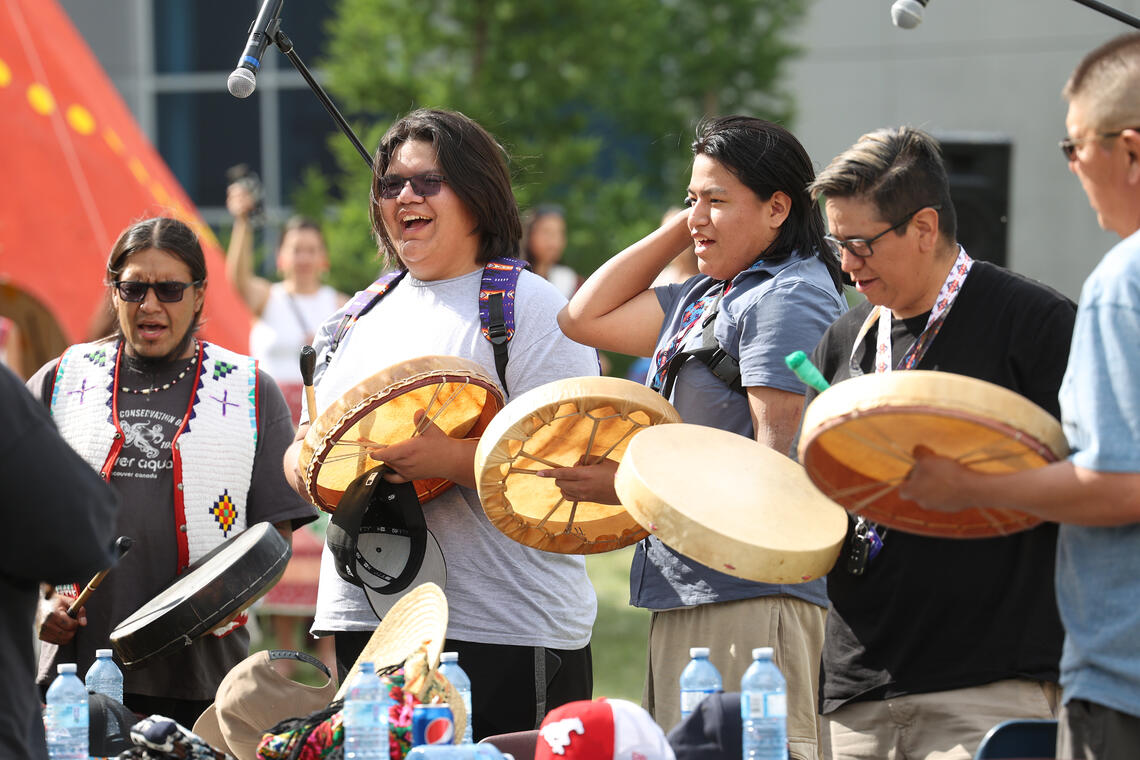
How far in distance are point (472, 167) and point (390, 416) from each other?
711 mm

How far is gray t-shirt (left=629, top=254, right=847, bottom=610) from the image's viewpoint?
9.93 ft

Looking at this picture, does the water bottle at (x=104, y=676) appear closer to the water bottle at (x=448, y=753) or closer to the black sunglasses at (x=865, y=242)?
the water bottle at (x=448, y=753)

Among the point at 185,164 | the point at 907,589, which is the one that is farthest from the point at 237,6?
the point at 907,589

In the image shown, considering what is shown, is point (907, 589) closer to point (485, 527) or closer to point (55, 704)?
point (485, 527)

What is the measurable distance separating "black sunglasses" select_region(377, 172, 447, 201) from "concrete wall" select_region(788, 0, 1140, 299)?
38.4 ft

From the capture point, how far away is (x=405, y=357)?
11.2ft

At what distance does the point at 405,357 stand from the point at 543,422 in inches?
20.9

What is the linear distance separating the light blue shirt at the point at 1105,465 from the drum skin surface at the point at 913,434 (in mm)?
71

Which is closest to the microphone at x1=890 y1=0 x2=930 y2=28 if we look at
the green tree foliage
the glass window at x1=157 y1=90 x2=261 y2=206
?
the green tree foliage

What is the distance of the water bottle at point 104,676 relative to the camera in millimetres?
3547

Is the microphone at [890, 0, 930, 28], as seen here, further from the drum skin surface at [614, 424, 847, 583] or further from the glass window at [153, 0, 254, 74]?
Answer: the glass window at [153, 0, 254, 74]

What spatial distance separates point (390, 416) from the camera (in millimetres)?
3350

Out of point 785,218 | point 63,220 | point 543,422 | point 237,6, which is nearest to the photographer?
point 543,422

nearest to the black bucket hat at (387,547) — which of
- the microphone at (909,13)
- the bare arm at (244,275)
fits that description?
the microphone at (909,13)
